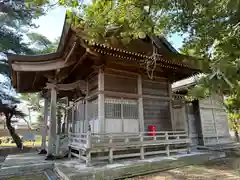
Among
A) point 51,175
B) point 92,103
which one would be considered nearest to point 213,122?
point 92,103

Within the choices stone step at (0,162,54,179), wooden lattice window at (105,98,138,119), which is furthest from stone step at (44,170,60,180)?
wooden lattice window at (105,98,138,119)

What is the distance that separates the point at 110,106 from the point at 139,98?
1276 mm

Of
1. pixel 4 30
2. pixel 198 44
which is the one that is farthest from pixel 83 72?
pixel 4 30

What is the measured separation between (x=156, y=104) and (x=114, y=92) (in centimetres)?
211

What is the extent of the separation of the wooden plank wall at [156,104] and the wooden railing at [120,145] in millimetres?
656

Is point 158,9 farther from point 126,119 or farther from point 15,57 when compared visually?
point 15,57

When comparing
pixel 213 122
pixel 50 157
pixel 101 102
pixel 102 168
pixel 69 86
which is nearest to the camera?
pixel 102 168

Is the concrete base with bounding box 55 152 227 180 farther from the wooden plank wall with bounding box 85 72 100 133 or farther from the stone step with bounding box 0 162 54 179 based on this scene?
the wooden plank wall with bounding box 85 72 100 133

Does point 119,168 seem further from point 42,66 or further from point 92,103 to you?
point 42,66

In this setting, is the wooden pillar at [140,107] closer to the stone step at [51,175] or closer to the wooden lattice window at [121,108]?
the wooden lattice window at [121,108]

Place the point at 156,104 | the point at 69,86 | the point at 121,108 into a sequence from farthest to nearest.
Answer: the point at 156,104
the point at 69,86
the point at 121,108

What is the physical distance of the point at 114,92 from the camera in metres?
6.57

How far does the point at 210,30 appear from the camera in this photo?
4074 millimetres

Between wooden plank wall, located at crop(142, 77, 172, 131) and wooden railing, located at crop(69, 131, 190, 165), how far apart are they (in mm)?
656
